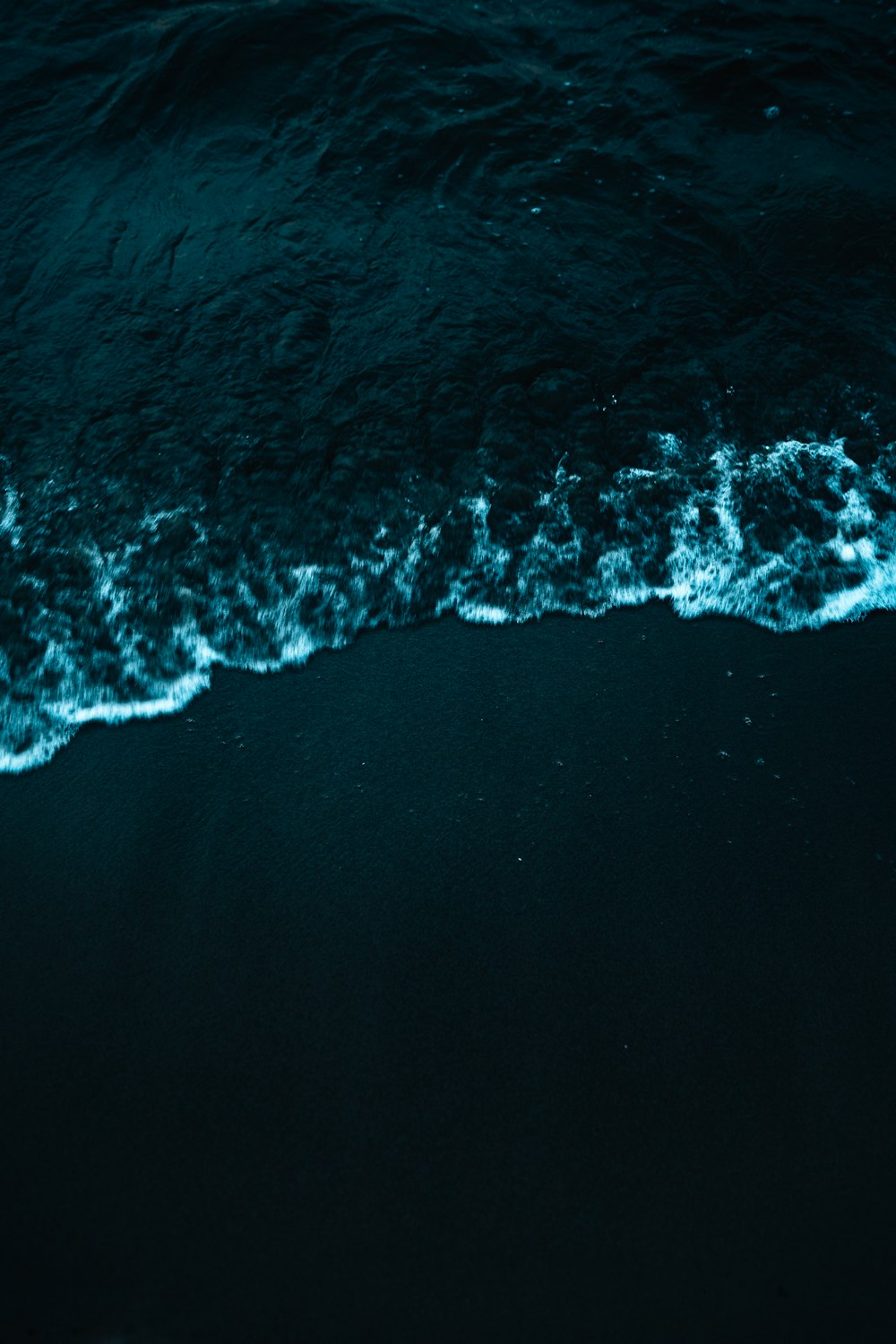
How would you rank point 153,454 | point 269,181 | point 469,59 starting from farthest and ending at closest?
point 469,59, point 269,181, point 153,454

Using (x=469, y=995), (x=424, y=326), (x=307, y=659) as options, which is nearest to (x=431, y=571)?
(x=307, y=659)

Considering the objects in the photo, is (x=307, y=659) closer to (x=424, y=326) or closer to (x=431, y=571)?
(x=431, y=571)

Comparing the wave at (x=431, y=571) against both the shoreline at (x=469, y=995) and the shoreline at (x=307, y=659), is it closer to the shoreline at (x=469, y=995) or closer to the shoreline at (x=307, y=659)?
the shoreline at (x=307, y=659)

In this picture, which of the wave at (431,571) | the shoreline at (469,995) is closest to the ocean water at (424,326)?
the wave at (431,571)

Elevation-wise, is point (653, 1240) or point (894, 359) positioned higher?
point (894, 359)

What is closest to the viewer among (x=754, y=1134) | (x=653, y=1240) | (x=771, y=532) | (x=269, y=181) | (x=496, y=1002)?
(x=653, y=1240)

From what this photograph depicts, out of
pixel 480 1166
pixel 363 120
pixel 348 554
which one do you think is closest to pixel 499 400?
pixel 348 554

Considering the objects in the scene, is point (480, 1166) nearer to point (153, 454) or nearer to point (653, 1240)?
point (653, 1240)

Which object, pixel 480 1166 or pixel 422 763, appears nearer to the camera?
pixel 480 1166
